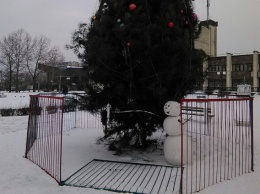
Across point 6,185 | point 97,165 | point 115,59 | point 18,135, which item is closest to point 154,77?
point 115,59

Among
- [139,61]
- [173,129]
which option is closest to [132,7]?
[139,61]

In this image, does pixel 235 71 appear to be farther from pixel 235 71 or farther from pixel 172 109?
pixel 172 109

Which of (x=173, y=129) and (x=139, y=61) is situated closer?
(x=173, y=129)

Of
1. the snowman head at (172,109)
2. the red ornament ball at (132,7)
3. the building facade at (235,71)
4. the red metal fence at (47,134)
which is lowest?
the red metal fence at (47,134)

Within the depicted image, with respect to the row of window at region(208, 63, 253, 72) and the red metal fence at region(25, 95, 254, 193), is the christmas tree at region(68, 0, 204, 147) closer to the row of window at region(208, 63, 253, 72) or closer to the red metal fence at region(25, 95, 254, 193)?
the red metal fence at region(25, 95, 254, 193)

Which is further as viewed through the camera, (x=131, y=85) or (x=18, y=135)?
(x=18, y=135)

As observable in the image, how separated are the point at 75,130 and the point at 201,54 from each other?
18.2 ft

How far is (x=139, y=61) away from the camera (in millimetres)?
6434

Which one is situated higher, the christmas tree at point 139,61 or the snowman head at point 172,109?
the christmas tree at point 139,61

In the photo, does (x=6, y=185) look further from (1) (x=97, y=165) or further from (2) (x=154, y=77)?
(2) (x=154, y=77)

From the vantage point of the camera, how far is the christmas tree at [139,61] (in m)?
6.18

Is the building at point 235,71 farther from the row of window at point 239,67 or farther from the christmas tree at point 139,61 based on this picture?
the christmas tree at point 139,61

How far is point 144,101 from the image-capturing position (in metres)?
6.58

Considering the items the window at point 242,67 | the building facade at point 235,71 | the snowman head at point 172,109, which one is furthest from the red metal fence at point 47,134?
the window at point 242,67
